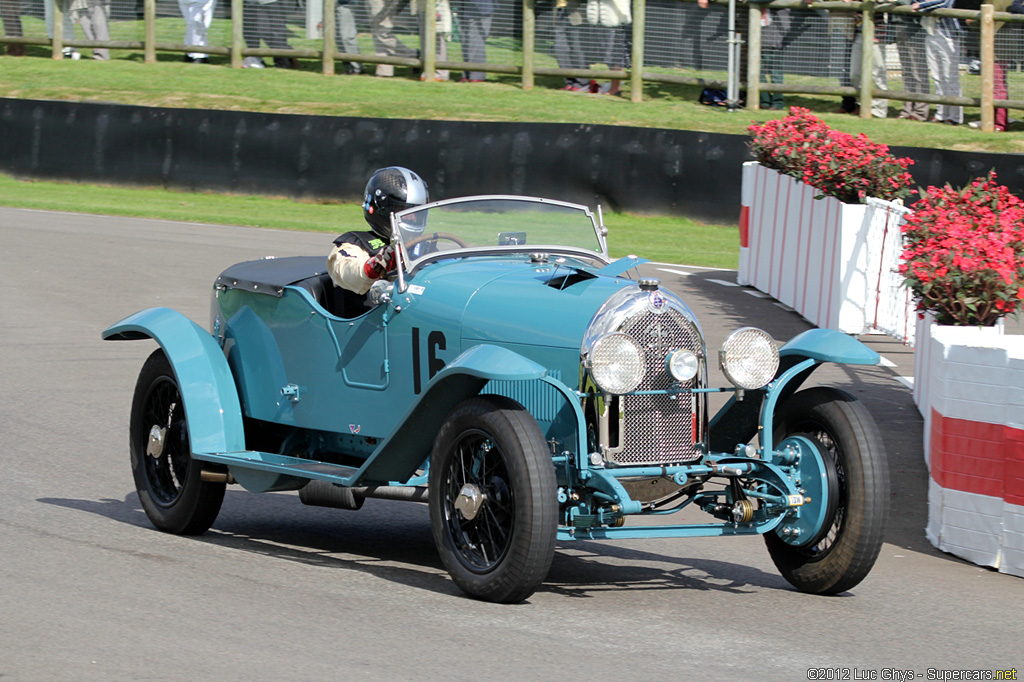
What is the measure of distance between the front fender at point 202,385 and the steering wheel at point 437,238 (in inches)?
47.6

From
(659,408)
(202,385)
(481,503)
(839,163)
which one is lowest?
(481,503)

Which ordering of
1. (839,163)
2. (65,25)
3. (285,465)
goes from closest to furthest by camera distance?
(285,465) < (839,163) < (65,25)

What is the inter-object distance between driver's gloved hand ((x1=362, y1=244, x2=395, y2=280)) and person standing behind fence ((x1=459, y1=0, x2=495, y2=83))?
701 inches

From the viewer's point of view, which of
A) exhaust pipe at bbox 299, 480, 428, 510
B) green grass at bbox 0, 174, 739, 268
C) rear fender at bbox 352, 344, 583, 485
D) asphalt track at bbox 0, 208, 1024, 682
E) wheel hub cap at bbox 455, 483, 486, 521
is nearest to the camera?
asphalt track at bbox 0, 208, 1024, 682

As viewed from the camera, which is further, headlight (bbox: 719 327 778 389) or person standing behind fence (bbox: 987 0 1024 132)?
person standing behind fence (bbox: 987 0 1024 132)

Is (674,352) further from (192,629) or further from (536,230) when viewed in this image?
(192,629)

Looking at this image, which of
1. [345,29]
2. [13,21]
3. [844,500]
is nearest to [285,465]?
[844,500]

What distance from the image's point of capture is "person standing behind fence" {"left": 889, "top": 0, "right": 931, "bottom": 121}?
20938 mm

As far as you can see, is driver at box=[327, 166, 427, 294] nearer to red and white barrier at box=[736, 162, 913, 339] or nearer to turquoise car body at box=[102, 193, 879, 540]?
turquoise car body at box=[102, 193, 879, 540]

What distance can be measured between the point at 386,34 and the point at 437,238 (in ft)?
61.4

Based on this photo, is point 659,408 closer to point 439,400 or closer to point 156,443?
point 439,400

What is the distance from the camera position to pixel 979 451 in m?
6.57

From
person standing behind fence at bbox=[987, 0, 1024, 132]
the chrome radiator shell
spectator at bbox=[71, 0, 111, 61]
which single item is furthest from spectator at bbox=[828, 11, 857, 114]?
the chrome radiator shell

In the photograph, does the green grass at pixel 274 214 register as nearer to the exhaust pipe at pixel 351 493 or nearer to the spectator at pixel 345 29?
the spectator at pixel 345 29
